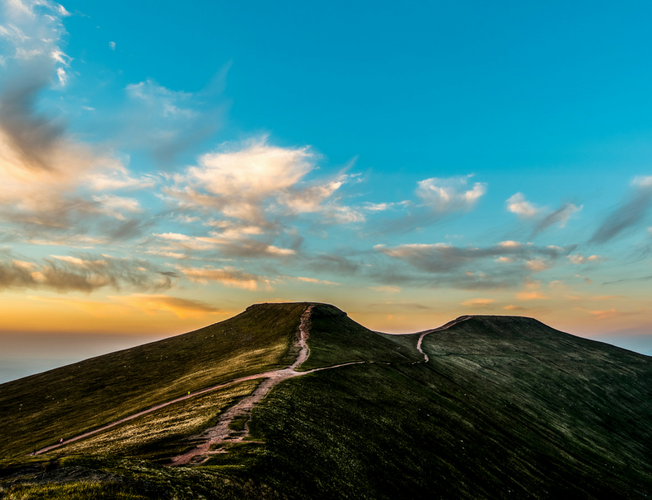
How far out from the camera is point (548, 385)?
14775 centimetres

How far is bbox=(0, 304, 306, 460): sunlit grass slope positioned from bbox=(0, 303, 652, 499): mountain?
718 mm

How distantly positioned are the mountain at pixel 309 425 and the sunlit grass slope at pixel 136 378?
718 millimetres

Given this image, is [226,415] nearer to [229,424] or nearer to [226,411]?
[226,411]

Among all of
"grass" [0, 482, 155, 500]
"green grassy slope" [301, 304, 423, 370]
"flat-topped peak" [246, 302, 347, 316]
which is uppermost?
"flat-topped peak" [246, 302, 347, 316]

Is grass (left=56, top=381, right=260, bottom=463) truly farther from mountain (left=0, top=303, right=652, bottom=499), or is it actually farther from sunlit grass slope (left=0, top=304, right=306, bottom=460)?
sunlit grass slope (left=0, top=304, right=306, bottom=460)

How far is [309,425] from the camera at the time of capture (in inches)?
1766

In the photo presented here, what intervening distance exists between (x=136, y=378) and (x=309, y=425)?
79.8m

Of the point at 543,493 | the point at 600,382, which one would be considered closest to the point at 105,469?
the point at 543,493

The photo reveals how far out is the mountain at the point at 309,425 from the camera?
28.4m

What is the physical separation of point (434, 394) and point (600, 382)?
140711 millimetres

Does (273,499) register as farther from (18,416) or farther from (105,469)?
(18,416)

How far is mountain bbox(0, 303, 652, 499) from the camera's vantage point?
28406 millimetres

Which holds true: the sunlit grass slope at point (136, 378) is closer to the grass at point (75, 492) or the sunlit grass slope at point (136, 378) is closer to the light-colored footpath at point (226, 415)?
the light-colored footpath at point (226, 415)

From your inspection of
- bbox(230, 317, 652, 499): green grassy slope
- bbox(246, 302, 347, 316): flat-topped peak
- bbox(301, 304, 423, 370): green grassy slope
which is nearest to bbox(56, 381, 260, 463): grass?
bbox(230, 317, 652, 499): green grassy slope
